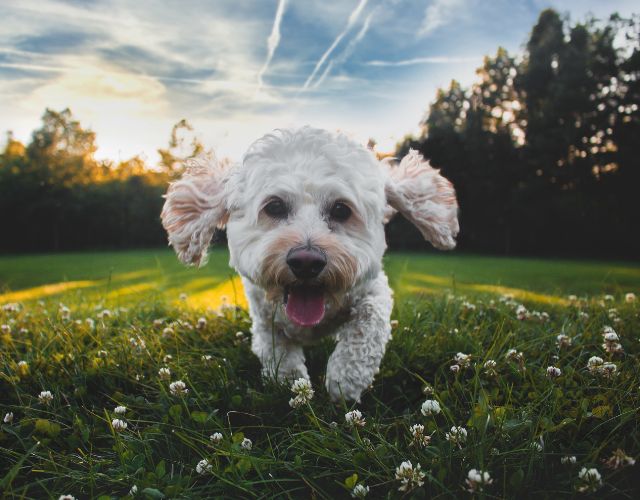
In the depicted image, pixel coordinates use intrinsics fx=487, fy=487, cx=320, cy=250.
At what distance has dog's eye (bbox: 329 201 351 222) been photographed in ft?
10.1

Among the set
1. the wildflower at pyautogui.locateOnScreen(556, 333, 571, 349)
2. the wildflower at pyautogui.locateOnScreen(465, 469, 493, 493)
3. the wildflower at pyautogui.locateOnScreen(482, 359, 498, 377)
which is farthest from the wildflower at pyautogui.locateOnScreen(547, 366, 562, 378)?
the wildflower at pyautogui.locateOnScreen(465, 469, 493, 493)

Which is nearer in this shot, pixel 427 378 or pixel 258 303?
pixel 427 378

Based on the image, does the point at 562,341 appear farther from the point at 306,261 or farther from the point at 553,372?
the point at 306,261

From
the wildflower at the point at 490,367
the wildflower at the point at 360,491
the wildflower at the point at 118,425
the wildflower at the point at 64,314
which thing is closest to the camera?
the wildflower at the point at 360,491

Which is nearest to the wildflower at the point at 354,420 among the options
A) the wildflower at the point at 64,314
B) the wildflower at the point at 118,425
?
the wildflower at the point at 118,425

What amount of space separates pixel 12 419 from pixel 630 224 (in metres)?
30.8

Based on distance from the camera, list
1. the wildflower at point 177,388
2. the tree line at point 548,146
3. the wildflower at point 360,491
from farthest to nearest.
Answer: the tree line at point 548,146, the wildflower at point 177,388, the wildflower at point 360,491

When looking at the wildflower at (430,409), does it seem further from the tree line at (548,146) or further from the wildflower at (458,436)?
the tree line at (548,146)

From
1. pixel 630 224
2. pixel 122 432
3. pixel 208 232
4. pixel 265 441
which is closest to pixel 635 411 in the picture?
pixel 265 441

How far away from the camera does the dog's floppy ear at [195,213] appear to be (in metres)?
3.59

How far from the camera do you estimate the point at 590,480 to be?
1.76 metres

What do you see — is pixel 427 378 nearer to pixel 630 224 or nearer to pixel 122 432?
pixel 122 432

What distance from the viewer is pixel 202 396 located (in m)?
2.82

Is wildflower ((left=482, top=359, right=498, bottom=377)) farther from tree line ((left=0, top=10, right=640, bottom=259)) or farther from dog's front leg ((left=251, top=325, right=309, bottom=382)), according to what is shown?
tree line ((left=0, top=10, right=640, bottom=259))
